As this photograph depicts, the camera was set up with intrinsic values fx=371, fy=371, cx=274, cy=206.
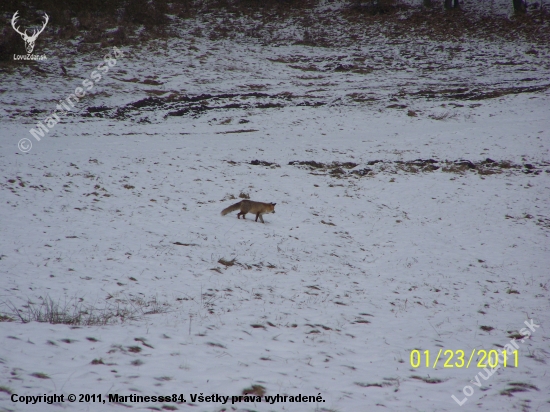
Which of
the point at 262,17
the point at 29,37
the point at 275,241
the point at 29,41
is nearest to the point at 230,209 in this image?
the point at 275,241

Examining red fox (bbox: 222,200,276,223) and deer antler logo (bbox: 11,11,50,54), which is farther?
deer antler logo (bbox: 11,11,50,54)

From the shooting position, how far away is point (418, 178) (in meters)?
20.6

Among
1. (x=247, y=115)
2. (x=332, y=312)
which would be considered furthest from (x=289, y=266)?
(x=247, y=115)

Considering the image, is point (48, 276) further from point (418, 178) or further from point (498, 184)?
point (498, 184)

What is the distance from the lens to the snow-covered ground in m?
5.68

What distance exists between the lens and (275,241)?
12.5 meters

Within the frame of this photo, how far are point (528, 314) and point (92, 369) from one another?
9.72m
